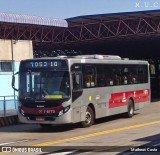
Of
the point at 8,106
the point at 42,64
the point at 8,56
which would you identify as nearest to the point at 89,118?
the point at 42,64

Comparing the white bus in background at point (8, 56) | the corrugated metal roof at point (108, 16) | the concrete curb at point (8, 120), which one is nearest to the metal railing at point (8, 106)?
the concrete curb at point (8, 120)

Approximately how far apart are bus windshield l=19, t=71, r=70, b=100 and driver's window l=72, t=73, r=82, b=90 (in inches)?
14.8

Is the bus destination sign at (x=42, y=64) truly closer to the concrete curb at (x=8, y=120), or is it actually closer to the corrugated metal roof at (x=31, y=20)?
the concrete curb at (x=8, y=120)

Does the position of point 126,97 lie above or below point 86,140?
above

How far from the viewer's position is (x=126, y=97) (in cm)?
2295

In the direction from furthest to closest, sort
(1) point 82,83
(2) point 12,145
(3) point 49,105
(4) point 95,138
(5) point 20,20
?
(5) point 20,20 → (1) point 82,83 → (3) point 49,105 → (4) point 95,138 → (2) point 12,145

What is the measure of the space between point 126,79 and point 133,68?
1.23 metres

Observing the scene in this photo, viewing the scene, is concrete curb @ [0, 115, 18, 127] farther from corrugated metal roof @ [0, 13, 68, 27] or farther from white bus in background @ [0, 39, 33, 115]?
corrugated metal roof @ [0, 13, 68, 27]

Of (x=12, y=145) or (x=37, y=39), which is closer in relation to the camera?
(x=12, y=145)

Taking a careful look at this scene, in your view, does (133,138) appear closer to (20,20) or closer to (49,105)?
(49,105)

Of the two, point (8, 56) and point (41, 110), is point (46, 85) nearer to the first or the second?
point (41, 110)

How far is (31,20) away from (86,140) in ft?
94.7

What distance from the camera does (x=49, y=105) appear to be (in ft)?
57.7

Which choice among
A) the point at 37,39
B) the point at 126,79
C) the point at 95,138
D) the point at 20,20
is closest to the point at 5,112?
the point at 126,79
